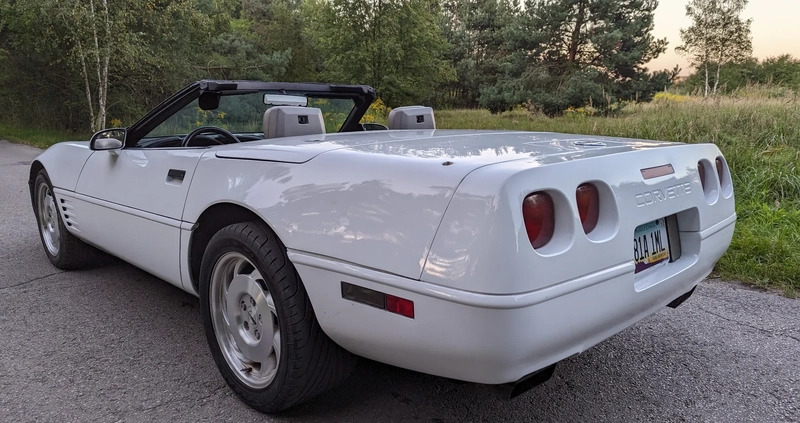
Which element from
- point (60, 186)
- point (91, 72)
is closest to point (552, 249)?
point (60, 186)

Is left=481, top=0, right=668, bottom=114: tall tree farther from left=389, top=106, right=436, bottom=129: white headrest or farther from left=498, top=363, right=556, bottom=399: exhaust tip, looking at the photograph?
left=498, top=363, right=556, bottom=399: exhaust tip

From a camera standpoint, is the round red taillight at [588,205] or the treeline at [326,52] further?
Answer: the treeline at [326,52]

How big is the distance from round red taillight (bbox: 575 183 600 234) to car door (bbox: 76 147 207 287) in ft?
5.53

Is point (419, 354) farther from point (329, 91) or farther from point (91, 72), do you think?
point (91, 72)

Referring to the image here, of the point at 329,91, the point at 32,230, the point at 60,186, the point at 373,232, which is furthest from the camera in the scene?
the point at 32,230

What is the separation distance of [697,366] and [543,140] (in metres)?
1.36

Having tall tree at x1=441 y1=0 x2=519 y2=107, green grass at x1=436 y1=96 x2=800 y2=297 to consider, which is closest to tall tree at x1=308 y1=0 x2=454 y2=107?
tall tree at x1=441 y1=0 x2=519 y2=107

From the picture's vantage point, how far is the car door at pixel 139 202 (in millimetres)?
2490

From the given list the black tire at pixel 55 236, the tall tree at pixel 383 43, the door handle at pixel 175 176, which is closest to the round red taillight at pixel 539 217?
the door handle at pixel 175 176

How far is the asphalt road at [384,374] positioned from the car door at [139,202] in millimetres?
395

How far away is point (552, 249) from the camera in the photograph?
59.6 inches

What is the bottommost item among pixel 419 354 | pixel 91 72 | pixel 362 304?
pixel 419 354

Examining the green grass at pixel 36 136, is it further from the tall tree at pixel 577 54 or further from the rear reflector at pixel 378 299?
the tall tree at pixel 577 54

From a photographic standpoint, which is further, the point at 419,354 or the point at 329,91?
the point at 329,91
